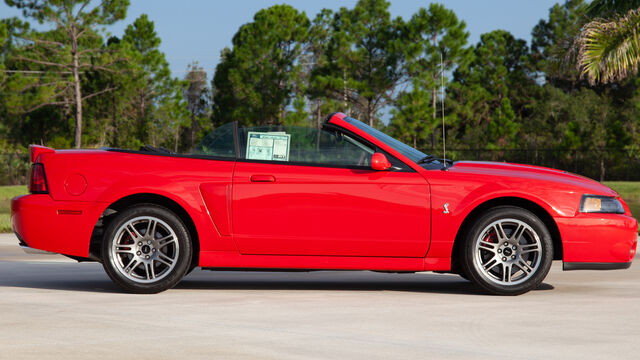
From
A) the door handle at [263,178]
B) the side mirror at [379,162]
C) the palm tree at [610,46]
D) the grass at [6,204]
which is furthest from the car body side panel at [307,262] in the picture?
the palm tree at [610,46]

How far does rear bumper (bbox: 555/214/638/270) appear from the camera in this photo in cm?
707

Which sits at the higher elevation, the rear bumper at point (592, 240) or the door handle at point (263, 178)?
the door handle at point (263, 178)

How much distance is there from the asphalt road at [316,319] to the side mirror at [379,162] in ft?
3.53

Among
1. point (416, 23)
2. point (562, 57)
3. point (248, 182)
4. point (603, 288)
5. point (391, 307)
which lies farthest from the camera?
point (416, 23)

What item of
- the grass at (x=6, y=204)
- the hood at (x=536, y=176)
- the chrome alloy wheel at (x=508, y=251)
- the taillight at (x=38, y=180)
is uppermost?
the hood at (x=536, y=176)

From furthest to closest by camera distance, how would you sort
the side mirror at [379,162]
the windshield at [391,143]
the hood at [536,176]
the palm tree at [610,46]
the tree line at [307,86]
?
the tree line at [307,86] → the palm tree at [610,46] → the windshield at [391,143] → the hood at [536,176] → the side mirror at [379,162]

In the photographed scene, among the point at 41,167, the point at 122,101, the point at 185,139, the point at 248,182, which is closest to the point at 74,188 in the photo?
the point at 41,167

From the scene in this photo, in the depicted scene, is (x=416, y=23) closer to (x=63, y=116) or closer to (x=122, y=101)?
(x=122, y=101)

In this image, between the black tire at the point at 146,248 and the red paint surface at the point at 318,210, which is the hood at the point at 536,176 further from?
the black tire at the point at 146,248

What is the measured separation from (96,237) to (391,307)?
8.60 feet

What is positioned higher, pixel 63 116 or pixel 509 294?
pixel 63 116

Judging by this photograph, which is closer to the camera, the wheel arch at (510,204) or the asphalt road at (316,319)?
the asphalt road at (316,319)

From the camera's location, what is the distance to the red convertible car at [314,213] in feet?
23.0

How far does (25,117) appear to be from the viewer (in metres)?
56.2
